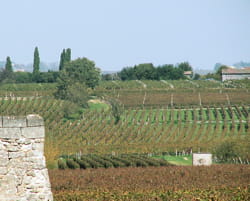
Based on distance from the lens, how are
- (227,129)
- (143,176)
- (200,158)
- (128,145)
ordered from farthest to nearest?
(227,129) → (128,145) → (200,158) → (143,176)

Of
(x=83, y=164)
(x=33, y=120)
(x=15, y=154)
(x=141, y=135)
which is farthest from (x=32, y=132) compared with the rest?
(x=141, y=135)

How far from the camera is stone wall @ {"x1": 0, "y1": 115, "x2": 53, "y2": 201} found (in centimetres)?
894

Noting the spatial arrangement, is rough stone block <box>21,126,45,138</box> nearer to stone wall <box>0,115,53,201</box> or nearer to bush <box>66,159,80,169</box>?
stone wall <box>0,115,53,201</box>

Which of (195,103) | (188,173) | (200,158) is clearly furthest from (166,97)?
(188,173)

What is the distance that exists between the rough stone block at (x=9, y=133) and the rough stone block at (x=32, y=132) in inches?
3.2

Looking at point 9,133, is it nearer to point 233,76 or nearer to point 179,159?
point 179,159

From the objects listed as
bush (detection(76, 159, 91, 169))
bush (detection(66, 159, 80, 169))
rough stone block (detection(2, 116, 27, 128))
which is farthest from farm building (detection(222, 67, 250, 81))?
rough stone block (detection(2, 116, 27, 128))

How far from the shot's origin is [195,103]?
68.9 meters

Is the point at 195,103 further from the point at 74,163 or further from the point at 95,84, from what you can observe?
the point at 74,163

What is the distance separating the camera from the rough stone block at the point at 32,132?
895 centimetres

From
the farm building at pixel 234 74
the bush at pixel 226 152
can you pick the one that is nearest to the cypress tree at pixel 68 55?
the farm building at pixel 234 74

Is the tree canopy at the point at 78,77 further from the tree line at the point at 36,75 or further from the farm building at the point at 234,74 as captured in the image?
the farm building at the point at 234,74

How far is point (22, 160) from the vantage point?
9.07 meters

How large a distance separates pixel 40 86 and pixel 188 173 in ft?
210
